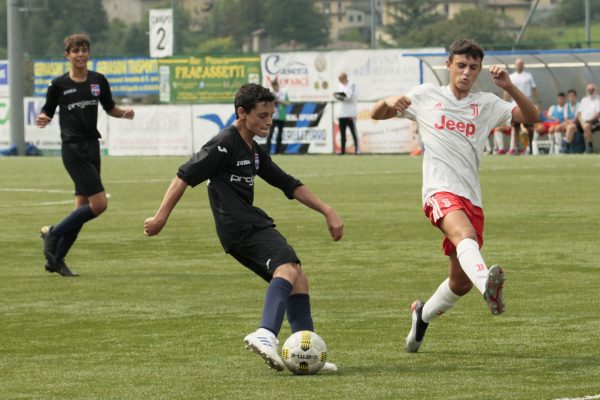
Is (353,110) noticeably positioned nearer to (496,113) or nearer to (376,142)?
(376,142)

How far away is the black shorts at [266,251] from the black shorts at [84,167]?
5.81 meters

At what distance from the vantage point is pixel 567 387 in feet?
25.5

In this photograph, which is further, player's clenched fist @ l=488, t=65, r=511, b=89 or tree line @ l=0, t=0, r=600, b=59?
tree line @ l=0, t=0, r=600, b=59

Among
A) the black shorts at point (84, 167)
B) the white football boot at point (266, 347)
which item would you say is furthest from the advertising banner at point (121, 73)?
the white football boot at point (266, 347)

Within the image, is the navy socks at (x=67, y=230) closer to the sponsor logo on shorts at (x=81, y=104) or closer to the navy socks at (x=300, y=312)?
the sponsor logo on shorts at (x=81, y=104)

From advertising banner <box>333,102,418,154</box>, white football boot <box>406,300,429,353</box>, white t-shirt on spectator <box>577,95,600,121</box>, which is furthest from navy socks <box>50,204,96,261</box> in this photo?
advertising banner <box>333,102,418,154</box>

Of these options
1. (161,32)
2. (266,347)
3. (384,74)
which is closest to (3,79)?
(161,32)

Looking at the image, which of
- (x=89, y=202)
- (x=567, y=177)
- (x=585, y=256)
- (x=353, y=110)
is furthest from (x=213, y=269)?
(x=353, y=110)

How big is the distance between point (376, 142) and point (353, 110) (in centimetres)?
238

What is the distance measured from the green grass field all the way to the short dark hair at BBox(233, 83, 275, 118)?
1477 mm

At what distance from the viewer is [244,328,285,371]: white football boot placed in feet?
26.9

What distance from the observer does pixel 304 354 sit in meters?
8.40

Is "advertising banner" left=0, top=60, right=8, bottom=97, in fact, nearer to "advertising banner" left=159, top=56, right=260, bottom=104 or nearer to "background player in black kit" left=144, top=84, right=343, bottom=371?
"advertising banner" left=159, top=56, right=260, bottom=104

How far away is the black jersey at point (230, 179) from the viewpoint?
873cm
